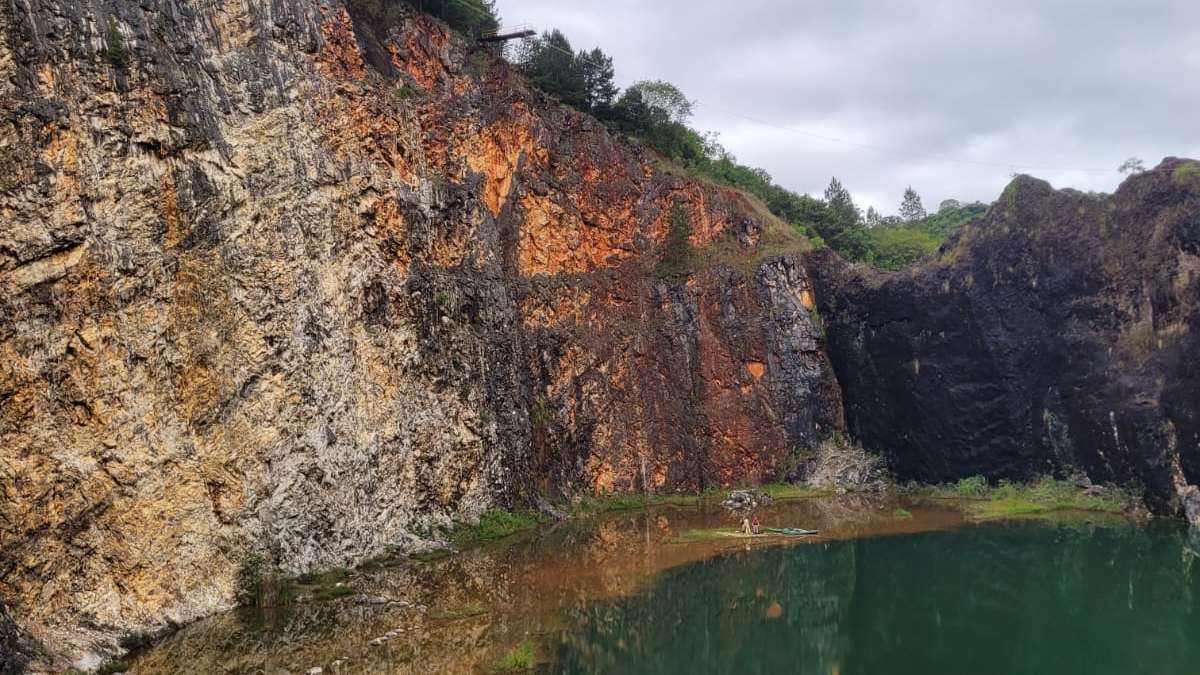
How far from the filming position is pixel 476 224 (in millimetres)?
26953

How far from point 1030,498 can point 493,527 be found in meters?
17.6

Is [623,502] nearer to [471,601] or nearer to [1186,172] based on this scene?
[471,601]

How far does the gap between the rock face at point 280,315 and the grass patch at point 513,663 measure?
5489mm

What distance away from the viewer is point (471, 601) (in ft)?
56.7

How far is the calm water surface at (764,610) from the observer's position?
1430 centimetres

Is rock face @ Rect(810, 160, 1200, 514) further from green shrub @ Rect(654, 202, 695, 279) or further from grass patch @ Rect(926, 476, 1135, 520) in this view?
green shrub @ Rect(654, 202, 695, 279)

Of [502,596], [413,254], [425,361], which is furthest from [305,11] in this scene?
[502,596]

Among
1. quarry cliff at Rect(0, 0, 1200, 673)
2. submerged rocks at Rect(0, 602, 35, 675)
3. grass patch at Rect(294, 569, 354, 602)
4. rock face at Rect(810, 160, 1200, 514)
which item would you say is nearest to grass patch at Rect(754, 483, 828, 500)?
quarry cliff at Rect(0, 0, 1200, 673)

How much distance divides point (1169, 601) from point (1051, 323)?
14.3 m

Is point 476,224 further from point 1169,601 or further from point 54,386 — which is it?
point 1169,601

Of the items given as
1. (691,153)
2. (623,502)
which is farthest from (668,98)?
(623,502)

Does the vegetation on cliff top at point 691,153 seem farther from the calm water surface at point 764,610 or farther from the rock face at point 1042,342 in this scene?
the calm water surface at point 764,610

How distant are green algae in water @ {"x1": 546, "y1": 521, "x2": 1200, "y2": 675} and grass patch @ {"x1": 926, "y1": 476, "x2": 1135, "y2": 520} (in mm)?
3072

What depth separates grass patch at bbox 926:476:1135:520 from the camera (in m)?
27.2
